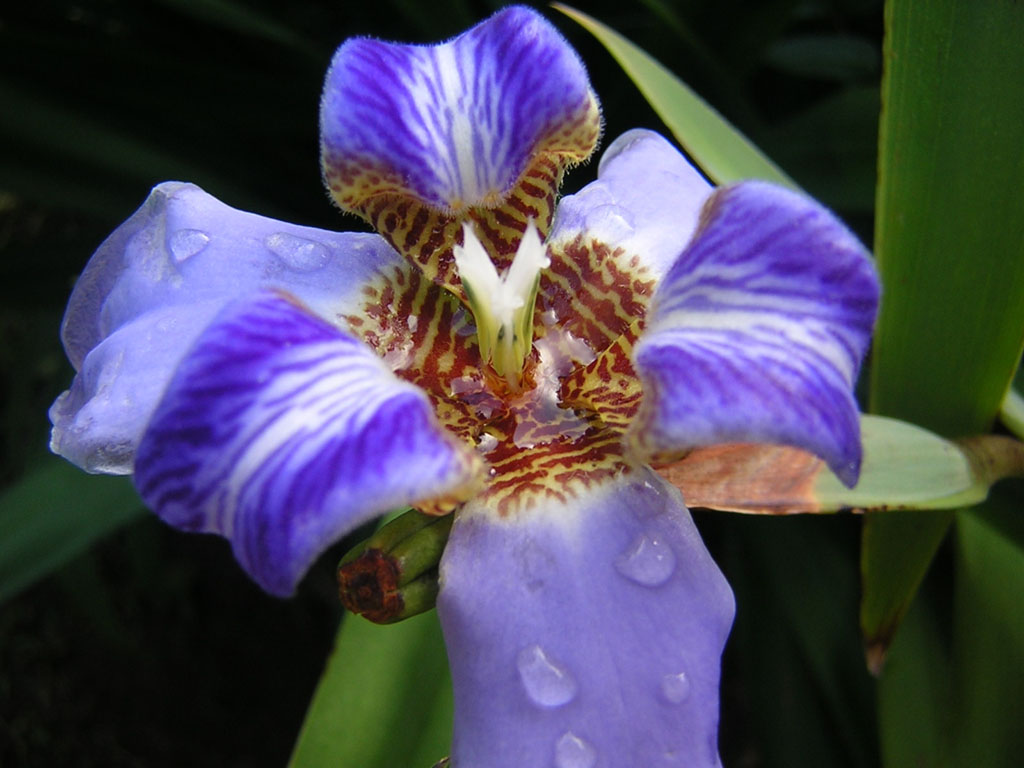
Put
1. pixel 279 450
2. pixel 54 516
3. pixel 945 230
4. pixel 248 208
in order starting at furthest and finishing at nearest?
pixel 248 208
pixel 54 516
pixel 945 230
pixel 279 450

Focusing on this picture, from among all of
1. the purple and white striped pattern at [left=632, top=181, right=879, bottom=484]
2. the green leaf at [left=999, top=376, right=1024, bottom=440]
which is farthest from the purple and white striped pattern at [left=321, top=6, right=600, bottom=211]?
the green leaf at [left=999, top=376, right=1024, bottom=440]

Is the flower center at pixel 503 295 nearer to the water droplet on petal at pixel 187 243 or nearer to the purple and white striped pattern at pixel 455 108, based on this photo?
the purple and white striped pattern at pixel 455 108

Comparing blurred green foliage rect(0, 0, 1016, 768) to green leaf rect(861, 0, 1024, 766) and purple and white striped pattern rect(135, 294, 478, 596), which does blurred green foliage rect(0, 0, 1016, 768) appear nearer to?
green leaf rect(861, 0, 1024, 766)

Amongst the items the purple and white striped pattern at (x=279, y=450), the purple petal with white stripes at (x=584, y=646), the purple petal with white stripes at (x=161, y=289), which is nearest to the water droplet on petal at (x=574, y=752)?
the purple petal with white stripes at (x=584, y=646)

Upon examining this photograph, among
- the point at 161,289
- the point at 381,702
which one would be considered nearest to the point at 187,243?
the point at 161,289

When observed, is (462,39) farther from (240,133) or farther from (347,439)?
(240,133)

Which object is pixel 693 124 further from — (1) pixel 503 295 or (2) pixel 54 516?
(2) pixel 54 516

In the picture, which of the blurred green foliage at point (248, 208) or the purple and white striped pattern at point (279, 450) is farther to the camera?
the blurred green foliage at point (248, 208)
